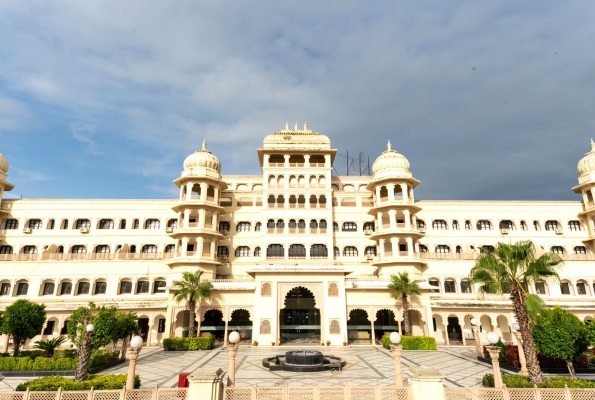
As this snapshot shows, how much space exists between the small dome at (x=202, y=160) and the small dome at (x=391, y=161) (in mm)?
17980

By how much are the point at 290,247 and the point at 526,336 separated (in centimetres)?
2268

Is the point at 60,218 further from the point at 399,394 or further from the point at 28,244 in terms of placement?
the point at 399,394

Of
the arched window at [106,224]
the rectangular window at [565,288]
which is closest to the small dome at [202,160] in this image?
the arched window at [106,224]

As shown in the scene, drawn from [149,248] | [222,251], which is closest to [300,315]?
[222,251]

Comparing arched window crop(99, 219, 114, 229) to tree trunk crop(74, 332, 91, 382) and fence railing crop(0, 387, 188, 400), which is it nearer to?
tree trunk crop(74, 332, 91, 382)

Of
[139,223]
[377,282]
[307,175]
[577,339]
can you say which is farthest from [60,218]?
[577,339]

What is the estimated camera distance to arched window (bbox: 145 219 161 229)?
124 ft

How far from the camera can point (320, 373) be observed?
17.6 m

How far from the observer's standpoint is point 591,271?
35.1m

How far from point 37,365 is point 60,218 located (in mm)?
22914

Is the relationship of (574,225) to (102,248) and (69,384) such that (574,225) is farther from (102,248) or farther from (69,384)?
(102,248)

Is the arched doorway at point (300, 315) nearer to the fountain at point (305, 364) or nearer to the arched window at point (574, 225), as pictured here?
the fountain at point (305, 364)

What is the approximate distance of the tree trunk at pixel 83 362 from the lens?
49.4 feet

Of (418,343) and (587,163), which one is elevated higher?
(587,163)
